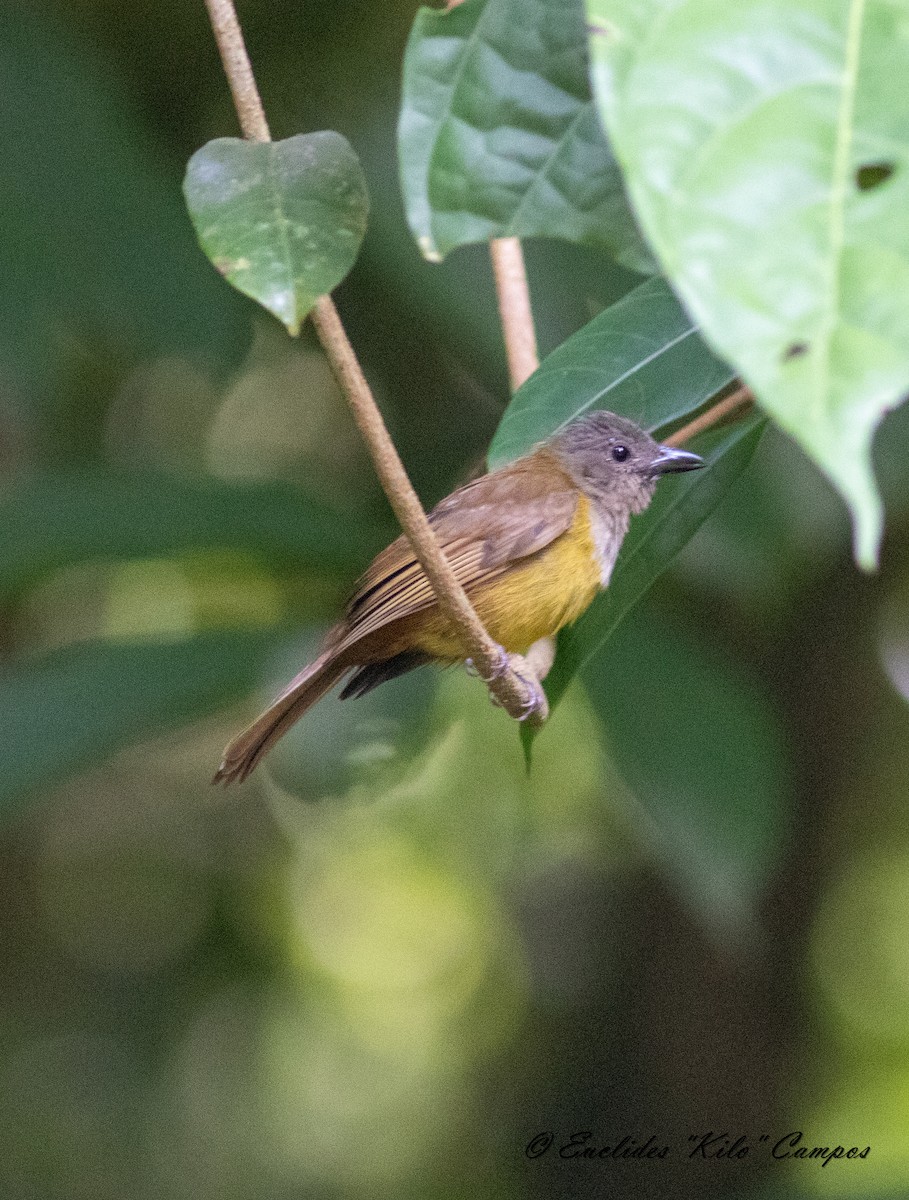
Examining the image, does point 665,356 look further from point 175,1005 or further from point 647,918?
point 175,1005

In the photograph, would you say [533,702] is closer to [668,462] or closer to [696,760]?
[696,760]

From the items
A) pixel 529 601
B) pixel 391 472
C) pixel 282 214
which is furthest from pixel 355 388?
pixel 529 601

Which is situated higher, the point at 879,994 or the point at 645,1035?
the point at 645,1035

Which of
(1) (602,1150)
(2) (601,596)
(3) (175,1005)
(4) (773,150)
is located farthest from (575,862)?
(4) (773,150)

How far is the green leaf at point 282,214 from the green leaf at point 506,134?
8cm

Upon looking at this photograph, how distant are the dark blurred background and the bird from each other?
120 mm

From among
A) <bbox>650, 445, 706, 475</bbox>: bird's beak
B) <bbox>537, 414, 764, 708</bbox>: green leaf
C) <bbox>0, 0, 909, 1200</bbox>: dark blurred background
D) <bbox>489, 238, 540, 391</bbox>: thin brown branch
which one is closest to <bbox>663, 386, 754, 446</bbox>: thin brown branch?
<bbox>537, 414, 764, 708</bbox>: green leaf

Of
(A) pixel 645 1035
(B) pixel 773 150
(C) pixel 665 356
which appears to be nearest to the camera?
(B) pixel 773 150

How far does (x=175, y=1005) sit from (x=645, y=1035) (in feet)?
5.94

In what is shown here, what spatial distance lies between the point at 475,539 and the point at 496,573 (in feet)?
0.36

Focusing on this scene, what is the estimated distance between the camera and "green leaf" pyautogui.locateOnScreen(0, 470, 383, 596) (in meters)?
2.92

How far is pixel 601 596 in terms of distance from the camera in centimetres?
246

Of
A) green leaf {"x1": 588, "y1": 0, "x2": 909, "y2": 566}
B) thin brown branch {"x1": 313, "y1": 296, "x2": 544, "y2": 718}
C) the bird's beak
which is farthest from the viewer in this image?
the bird's beak

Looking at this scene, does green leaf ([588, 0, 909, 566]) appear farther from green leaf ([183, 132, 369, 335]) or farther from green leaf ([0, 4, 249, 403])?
green leaf ([0, 4, 249, 403])
